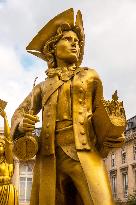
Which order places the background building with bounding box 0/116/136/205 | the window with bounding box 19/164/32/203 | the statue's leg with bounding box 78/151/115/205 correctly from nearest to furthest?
1. the statue's leg with bounding box 78/151/115/205
2. the window with bounding box 19/164/32/203
3. the background building with bounding box 0/116/136/205

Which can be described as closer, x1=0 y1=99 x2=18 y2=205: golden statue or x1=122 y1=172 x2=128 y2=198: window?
x1=0 y1=99 x2=18 y2=205: golden statue

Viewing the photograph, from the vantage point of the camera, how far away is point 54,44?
227 inches

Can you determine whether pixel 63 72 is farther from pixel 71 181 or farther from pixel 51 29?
pixel 71 181

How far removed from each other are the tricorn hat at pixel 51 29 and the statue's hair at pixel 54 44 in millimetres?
25

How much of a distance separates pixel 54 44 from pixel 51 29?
0.61ft

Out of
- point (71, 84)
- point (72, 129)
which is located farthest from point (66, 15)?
point (72, 129)

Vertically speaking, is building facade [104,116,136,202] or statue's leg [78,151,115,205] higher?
building facade [104,116,136,202]

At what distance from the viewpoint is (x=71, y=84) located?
211 inches

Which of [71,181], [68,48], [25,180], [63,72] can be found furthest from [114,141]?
[25,180]

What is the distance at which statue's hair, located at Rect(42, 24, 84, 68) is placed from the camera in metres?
5.73

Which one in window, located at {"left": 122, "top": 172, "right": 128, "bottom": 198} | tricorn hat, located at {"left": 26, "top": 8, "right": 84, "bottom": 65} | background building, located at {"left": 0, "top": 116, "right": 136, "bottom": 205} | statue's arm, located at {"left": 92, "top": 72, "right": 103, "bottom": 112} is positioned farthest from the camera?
window, located at {"left": 122, "top": 172, "right": 128, "bottom": 198}

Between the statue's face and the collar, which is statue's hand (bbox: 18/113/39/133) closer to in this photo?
the collar

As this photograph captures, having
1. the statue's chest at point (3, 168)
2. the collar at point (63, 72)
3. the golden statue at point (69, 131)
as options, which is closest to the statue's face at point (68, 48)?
the golden statue at point (69, 131)

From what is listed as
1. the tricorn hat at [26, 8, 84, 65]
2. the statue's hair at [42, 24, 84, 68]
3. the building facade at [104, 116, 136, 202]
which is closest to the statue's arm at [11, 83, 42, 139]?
the statue's hair at [42, 24, 84, 68]
